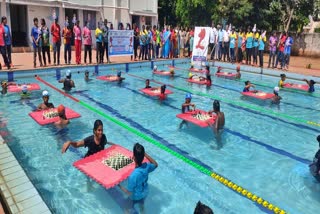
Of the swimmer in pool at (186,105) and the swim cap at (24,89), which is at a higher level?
the swim cap at (24,89)

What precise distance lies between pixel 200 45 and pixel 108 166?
15626 millimetres

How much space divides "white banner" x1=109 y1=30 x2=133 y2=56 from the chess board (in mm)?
13082

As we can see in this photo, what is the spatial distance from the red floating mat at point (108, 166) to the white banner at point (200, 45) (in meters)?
14.9

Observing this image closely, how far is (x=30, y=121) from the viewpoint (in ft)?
29.3

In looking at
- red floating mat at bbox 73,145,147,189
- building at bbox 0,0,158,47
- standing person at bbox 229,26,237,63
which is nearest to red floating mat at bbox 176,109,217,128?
red floating mat at bbox 73,145,147,189

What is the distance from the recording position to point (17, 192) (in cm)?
443

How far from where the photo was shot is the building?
844 inches

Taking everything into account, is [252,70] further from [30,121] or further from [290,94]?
[30,121]

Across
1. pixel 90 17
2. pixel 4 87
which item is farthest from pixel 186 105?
pixel 90 17

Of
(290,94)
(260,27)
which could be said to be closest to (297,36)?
(260,27)

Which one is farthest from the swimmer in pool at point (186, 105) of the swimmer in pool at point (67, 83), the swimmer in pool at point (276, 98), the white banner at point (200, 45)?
the white banner at point (200, 45)

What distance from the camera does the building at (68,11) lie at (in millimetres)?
21438

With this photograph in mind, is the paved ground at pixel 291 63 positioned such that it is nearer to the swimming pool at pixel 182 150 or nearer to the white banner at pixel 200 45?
the swimming pool at pixel 182 150

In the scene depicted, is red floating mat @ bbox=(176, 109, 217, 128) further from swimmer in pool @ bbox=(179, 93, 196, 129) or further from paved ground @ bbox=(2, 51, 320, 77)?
paved ground @ bbox=(2, 51, 320, 77)
